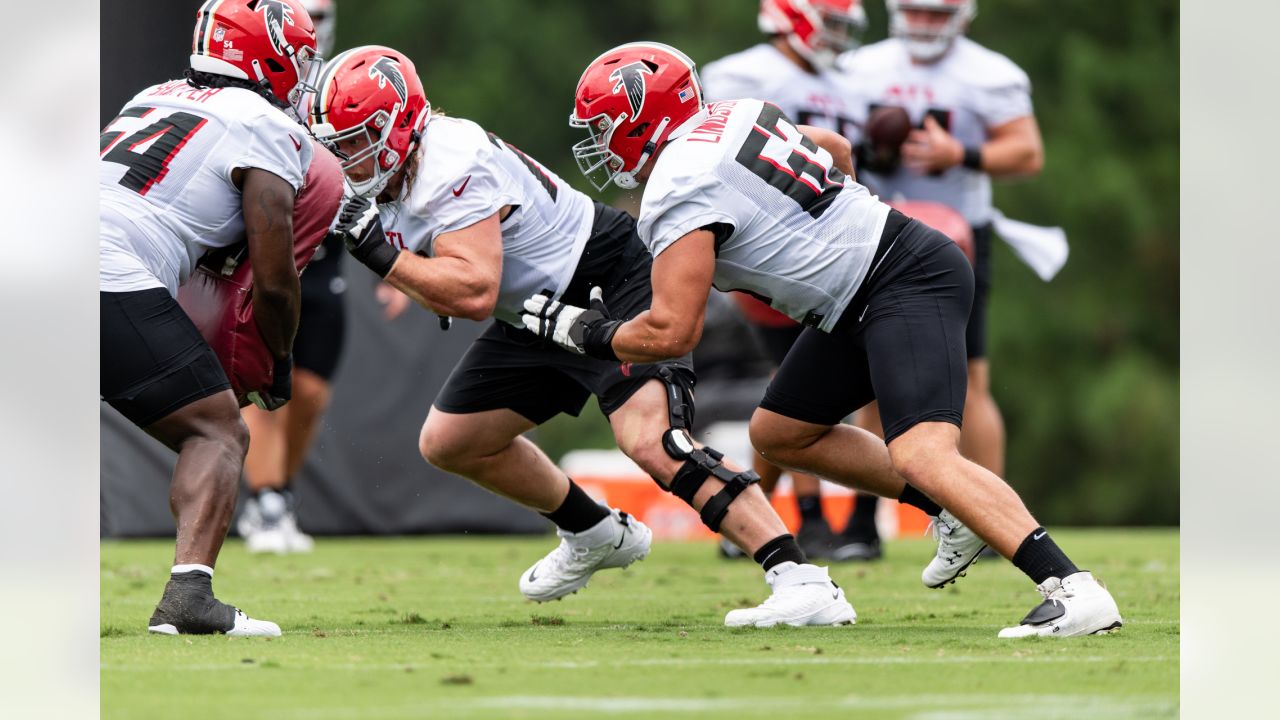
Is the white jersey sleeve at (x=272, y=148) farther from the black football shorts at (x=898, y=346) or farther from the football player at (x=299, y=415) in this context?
the football player at (x=299, y=415)

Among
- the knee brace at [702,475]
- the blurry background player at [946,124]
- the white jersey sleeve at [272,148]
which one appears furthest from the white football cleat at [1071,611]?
the blurry background player at [946,124]

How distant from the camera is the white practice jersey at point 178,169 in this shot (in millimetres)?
4719

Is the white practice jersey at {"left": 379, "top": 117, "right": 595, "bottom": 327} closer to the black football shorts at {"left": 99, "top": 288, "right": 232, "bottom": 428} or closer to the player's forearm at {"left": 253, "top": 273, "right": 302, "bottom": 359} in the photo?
the player's forearm at {"left": 253, "top": 273, "right": 302, "bottom": 359}

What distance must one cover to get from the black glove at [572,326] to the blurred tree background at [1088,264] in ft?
42.0

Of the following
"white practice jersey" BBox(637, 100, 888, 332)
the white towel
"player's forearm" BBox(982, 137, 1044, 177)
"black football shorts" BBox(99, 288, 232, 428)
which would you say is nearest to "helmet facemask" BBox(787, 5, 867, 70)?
"player's forearm" BBox(982, 137, 1044, 177)

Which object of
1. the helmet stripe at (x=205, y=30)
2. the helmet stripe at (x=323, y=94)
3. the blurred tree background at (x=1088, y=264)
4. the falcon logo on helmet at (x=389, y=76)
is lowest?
the blurred tree background at (x=1088, y=264)

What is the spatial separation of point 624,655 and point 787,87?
389cm

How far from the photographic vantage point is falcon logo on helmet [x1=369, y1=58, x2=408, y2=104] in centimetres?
501

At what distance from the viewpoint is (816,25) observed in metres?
7.59

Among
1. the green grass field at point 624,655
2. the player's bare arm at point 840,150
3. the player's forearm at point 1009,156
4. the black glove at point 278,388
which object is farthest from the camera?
the player's forearm at point 1009,156

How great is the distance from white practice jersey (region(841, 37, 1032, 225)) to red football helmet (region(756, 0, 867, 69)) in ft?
0.66

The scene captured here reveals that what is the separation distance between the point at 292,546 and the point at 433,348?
1776mm

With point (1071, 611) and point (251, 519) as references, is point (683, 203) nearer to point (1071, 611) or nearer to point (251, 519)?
point (1071, 611)

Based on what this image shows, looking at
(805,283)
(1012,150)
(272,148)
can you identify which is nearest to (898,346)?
(805,283)
